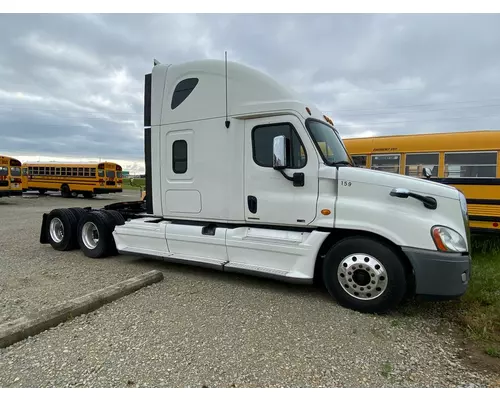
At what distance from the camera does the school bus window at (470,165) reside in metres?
7.82

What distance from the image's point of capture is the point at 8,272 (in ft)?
18.1

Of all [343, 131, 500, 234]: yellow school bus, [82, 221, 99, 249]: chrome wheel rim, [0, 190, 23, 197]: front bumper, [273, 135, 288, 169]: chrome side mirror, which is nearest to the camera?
[273, 135, 288, 169]: chrome side mirror

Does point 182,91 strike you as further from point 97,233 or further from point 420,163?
point 420,163

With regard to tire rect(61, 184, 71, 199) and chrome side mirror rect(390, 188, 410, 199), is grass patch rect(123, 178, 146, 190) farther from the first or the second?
tire rect(61, 184, 71, 199)

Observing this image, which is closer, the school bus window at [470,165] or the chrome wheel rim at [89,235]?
the chrome wheel rim at [89,235]

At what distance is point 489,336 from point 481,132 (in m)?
6.28

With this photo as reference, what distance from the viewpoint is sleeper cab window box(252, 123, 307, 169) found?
14.9ft

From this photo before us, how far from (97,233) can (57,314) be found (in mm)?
3258

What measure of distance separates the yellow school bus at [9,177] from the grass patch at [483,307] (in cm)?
2156

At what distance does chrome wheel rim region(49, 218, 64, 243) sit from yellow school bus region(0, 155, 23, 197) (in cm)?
1444

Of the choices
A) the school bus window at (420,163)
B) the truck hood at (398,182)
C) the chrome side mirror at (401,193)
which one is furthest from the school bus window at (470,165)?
the chrome side mirror at (401,193)

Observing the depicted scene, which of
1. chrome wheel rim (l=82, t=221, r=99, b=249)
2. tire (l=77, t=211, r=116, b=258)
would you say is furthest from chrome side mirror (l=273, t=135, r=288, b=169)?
chrome wheel rim (l=82, t=221, r=99, b=249)

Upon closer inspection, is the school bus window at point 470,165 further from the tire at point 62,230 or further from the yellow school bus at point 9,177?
the yellow school bus at point 9,177
